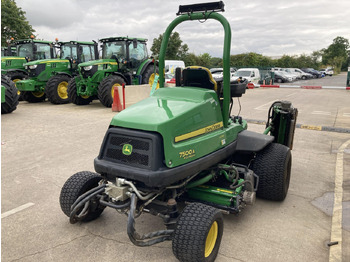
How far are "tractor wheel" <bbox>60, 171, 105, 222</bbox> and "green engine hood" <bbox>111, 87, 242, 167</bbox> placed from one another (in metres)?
0.79

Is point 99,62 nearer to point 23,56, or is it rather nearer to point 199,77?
point 23,56

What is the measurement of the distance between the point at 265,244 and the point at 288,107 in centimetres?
249

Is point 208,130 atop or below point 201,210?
atop

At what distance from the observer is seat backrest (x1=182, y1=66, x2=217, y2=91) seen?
11.6ft

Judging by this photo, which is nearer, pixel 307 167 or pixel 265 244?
pixel 265 244

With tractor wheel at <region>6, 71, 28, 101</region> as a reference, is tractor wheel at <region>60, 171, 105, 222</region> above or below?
below

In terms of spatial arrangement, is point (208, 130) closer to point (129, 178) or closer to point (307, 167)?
point (129, 178)

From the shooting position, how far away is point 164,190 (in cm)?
290

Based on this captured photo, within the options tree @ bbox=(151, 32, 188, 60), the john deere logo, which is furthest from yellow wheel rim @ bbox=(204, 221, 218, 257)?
tree @ bbox=(151, 32, 188, 60)

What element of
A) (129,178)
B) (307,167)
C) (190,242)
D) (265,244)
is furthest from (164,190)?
(307,167)

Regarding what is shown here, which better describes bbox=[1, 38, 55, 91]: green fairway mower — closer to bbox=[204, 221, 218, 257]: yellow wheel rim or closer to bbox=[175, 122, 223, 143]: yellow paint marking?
bbox=[175, 122, 223, 143]: yellow paint marking

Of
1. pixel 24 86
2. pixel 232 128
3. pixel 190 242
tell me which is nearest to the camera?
pixel 190 242

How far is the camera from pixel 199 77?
3.59 m

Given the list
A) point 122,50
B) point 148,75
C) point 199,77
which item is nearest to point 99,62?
point 122,50
